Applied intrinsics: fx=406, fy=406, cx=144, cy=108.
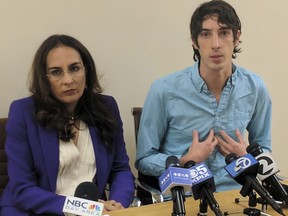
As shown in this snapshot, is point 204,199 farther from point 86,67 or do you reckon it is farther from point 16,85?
point 16,85

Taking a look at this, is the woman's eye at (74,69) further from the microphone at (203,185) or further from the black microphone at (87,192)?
the microphone at (203,185)

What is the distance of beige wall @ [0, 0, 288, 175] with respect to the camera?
2158 mm

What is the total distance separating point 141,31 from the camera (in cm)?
243

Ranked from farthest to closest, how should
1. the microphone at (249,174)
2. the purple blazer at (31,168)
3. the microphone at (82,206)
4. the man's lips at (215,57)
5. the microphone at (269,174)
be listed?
the man's lips at (215,57), the purple blazer at (31,168), the microphone at (269,174), the microphone at (249,174), the microphone at (82,206)

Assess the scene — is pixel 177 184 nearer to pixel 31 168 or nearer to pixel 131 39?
pixel 31 168

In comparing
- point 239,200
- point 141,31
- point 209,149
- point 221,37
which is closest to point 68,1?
point 141,31

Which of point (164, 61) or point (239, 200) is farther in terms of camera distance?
point (164, 61)

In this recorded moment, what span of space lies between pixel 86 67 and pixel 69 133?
33 cm

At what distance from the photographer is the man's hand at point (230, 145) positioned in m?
1.84

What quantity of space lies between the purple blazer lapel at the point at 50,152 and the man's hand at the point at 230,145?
0.76m

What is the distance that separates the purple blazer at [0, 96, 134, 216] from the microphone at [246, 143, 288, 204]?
653 millimetres

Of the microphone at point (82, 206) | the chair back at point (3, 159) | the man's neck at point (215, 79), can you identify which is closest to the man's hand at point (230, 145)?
the man's neck at point (215, 79)

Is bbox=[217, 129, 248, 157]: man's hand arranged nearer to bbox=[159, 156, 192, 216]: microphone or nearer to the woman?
the woman

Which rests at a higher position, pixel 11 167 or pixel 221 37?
pixel 221 37
